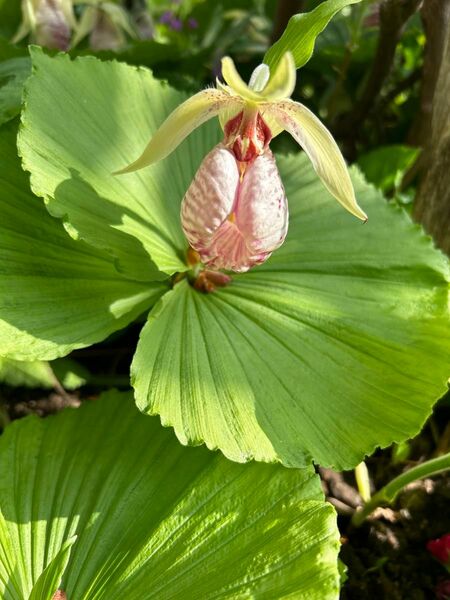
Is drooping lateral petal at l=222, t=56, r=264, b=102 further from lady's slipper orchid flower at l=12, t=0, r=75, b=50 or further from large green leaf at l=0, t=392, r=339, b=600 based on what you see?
lady's slipper orchid flower at l=12, t=0, r=75, b=50

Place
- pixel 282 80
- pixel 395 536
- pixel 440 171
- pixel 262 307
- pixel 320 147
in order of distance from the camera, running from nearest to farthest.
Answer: pixel 282 80
pixel 320 147
pixel 262 307
pixel 395 536
pixel 440 171

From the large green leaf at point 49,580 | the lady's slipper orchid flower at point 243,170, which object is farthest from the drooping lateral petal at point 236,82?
the large green leaf at point 49,580

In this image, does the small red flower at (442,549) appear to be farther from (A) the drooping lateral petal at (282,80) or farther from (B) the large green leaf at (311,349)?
(A) the drooping lateral petal at (282,80)

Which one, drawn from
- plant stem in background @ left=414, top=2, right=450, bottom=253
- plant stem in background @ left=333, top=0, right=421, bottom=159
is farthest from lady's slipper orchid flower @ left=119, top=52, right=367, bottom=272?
plant stem in background @ left=333, top=0, right=421, bottom=159

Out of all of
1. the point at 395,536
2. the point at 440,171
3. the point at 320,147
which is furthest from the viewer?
the point at 440,171

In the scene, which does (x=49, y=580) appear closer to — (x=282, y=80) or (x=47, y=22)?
(x=282, y=80)

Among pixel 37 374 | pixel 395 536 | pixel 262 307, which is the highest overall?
pixel 262 307

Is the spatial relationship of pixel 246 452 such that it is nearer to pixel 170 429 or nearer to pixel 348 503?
pixel 170 429

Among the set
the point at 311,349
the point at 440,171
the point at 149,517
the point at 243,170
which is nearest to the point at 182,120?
the point at 243,170
